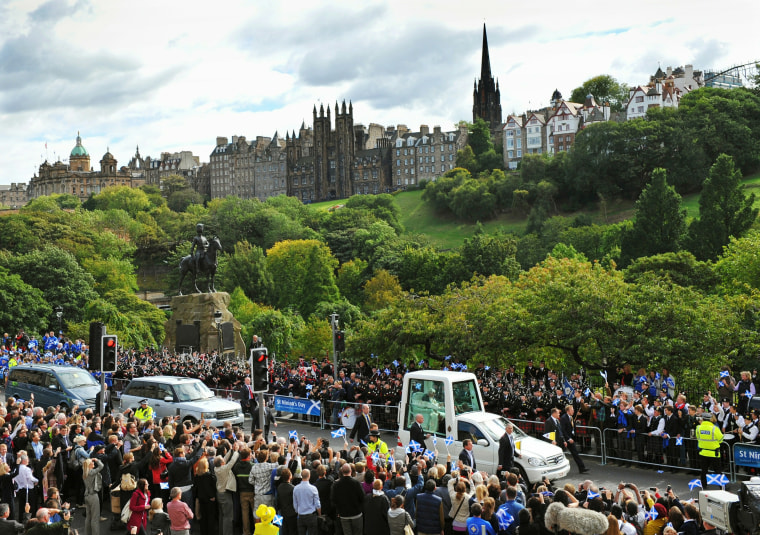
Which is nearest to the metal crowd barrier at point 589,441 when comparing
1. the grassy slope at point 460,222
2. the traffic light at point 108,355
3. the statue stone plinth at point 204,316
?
the traffic light at point 108,355

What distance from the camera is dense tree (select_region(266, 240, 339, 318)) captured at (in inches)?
3131

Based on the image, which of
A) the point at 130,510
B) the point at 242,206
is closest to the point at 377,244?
the point at 242,206

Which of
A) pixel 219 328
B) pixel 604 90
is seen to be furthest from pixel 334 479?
pixel 604 90

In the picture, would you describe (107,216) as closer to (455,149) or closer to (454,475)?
(455,149)

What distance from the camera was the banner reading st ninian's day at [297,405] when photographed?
2425 cm

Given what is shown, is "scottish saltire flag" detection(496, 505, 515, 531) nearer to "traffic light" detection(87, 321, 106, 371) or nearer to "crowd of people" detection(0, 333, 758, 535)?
"crowd of people" detection(0, 333, 758, 535)

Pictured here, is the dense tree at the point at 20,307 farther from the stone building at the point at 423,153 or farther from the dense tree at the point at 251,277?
the stone building at the point at 423,153

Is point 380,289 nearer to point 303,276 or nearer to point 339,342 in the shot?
point 303,276

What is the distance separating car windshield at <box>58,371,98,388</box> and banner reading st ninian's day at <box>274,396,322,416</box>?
6161 millimetres

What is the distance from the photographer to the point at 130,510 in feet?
41.4

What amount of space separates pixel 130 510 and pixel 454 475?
5293 mm

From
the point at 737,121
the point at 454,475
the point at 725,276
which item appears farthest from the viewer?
the point at 737,121

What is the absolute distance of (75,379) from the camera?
2534cm

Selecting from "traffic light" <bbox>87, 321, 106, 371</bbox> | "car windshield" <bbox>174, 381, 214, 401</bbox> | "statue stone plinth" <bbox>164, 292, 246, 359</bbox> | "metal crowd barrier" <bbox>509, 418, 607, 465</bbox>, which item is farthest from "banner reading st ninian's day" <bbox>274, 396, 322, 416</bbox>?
"statue stone plinth" <bbox>164, 292, 246, 359</bbox>
